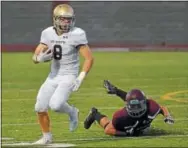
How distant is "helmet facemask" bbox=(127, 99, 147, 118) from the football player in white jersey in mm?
696

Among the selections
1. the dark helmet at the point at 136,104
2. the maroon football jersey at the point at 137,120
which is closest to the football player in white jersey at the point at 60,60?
the dark helmet at the point at 136,104

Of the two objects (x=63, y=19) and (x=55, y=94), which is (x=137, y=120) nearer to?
(x=55, y=94)

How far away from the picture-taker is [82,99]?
13227 mm

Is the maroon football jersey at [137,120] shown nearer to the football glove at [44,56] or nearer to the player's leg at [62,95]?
the player's leg at [62,95]

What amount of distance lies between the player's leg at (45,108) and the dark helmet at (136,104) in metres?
0.92

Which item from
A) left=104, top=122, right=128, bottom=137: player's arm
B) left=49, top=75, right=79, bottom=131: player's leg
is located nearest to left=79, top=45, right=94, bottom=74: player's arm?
left=49, top=75, right=79, bottom=131: player's leg

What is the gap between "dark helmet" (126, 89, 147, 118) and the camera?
8484 mm

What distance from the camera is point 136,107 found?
8.53 m

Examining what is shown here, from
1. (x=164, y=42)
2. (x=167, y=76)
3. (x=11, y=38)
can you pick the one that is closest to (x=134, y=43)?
(x=164, y=42)

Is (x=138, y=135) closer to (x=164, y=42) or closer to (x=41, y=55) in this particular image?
(x=41, y=55)

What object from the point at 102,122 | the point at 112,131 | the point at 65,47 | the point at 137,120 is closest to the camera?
the point at 65,47

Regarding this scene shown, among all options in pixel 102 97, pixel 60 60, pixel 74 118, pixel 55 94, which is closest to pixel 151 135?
pixel 74 118

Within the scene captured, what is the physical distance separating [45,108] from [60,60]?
60 centimetres

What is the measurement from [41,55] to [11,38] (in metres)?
23.7
